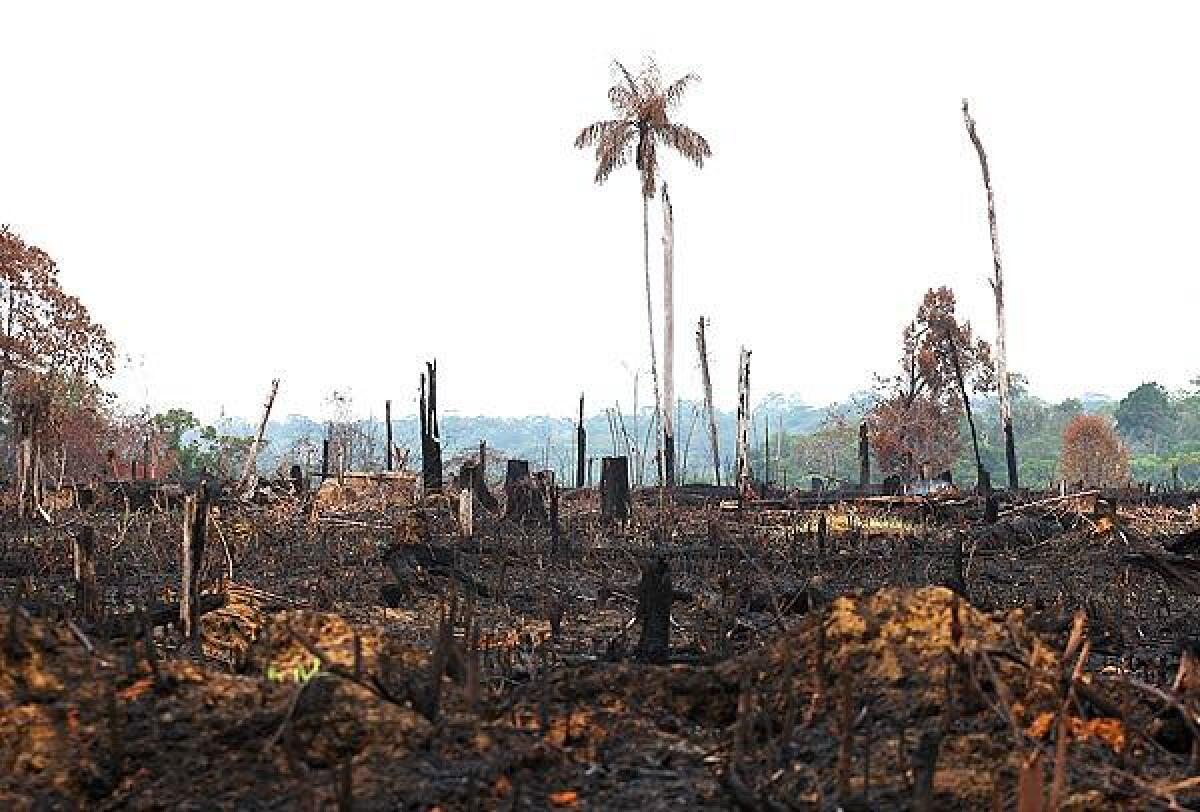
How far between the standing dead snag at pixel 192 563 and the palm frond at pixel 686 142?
118 feet

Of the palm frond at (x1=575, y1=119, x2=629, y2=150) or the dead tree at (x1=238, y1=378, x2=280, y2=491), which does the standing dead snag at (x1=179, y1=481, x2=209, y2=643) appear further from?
the palm frond at (x1=575, y1=119, x2=629, y2=150)

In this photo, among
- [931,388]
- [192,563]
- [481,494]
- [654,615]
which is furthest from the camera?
[931,388]

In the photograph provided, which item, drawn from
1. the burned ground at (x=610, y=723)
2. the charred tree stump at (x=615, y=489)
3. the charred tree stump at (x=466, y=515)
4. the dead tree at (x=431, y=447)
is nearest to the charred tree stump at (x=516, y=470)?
the dead tree at (x=431, y=447)

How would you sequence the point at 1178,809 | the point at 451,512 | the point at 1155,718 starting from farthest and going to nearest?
the point at 451,512, the point at 1155,718, the point at 1178,809

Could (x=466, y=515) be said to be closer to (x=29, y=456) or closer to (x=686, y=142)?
(x=29, y=456)

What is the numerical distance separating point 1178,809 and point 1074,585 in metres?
10.2

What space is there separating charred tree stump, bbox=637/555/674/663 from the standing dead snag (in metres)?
2.35

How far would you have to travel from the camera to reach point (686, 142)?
41.1 m

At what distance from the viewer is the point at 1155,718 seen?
3662mm

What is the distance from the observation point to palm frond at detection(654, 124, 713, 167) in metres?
41.0

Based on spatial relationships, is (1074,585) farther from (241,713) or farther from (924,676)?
(241,713)

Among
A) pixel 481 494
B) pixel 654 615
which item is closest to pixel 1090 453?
pixel 481 494

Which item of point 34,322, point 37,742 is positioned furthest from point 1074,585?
point 34,322

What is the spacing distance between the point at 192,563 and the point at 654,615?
2469mm
